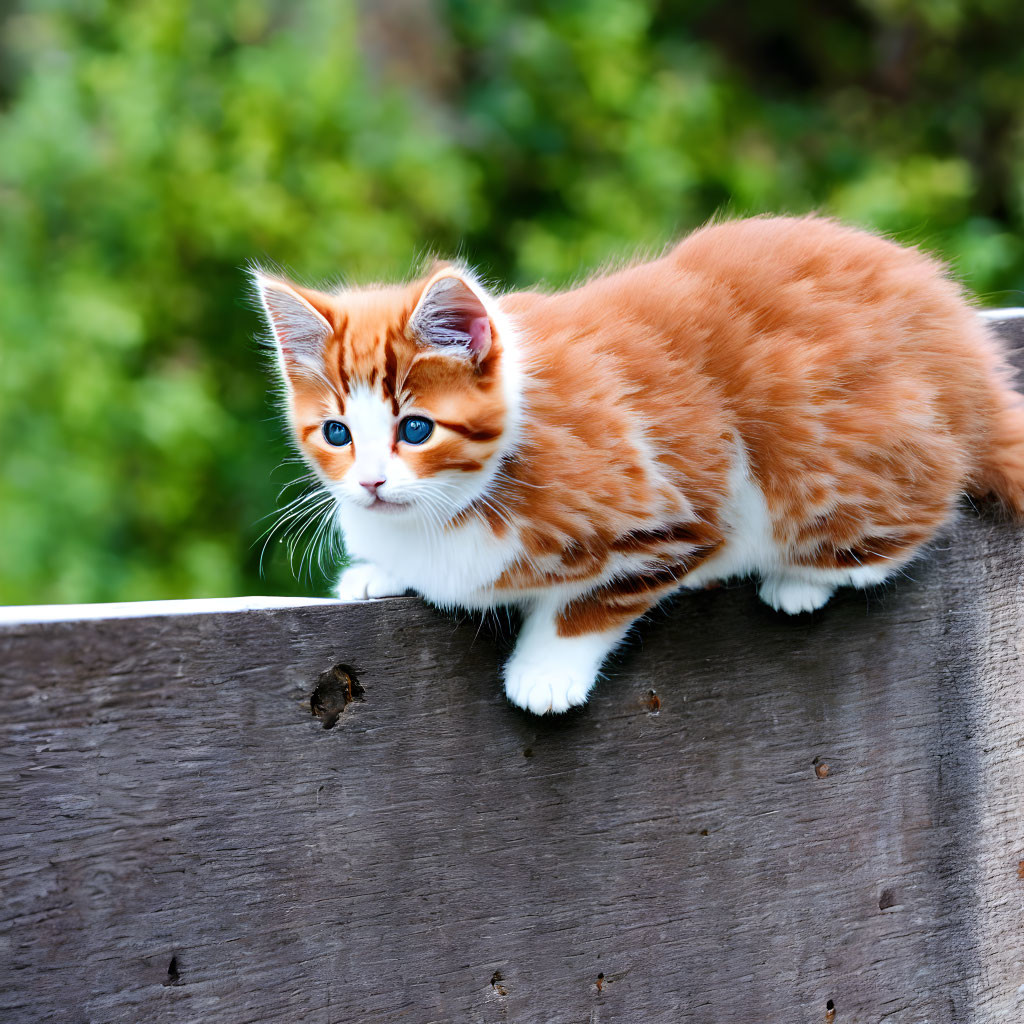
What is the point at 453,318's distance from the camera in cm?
122

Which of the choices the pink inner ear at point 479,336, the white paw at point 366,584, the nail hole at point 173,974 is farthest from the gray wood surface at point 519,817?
the pink inner ear at point 479,336

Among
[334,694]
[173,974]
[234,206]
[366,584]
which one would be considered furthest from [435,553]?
[234,206]

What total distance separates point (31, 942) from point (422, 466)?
0.60 metres

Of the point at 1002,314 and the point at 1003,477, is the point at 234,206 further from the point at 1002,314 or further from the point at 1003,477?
the point at 1003,477

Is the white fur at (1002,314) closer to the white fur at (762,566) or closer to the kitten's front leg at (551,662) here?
the white fur at (762,566)

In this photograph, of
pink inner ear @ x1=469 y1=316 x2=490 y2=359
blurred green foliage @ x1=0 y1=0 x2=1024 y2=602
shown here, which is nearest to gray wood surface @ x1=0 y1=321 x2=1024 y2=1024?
pink inner ear @ x1=469 y1=316 x2=490 y2=359

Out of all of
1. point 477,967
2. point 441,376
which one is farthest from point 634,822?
point 441,376

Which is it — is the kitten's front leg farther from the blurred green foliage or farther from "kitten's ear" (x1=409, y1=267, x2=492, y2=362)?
the blurred green foliage

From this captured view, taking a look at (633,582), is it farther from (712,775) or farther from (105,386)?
(105,386)

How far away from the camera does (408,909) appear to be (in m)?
1.07

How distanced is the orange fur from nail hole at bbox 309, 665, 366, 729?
0.24 meters

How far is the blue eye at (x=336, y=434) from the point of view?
127cm

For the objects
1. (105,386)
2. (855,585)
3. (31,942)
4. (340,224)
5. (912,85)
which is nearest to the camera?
(31,942)

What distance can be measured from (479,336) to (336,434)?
21 cm
